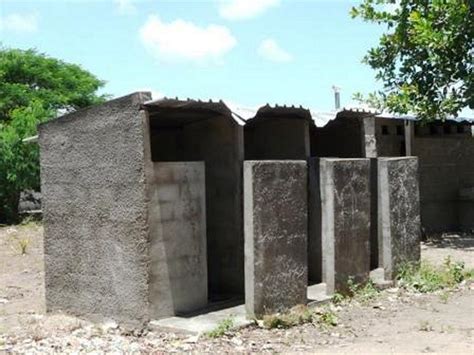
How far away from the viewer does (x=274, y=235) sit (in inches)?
269

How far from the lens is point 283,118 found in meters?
8.92

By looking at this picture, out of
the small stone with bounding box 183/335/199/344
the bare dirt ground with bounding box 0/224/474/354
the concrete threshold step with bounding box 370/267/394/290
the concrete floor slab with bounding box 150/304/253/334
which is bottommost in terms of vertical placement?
the bare dirt ground with bounding box 0/224/474/354

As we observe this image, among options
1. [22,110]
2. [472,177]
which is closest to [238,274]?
[472,177]

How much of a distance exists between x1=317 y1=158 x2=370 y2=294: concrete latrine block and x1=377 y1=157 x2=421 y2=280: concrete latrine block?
1.54ft

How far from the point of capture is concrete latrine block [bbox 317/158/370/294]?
25.7ft

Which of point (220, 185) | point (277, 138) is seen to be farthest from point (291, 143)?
point (220, 185)

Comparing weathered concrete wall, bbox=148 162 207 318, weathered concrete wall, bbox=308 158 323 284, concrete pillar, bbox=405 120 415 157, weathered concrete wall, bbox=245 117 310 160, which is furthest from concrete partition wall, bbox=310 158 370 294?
concrete pillar, bbox=405 120 415 157

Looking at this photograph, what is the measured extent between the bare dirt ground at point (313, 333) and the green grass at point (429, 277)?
205 millimetres

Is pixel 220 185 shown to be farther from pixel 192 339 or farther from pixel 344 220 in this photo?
pixel 192 339

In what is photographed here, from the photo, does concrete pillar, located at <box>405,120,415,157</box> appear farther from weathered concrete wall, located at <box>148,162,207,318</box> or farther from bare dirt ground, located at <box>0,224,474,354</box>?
weathered concrete wall, located at <box>148,162,207,318</box>

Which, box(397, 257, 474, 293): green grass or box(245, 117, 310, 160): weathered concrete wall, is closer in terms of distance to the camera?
box(397, 257, 474, 293): green grass

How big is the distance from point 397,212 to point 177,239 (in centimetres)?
335

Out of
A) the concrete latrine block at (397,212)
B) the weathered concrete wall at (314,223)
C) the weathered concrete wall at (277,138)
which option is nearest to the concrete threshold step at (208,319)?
the weathered concrete wall at (314,223)

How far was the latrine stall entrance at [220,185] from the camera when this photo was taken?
797cm
